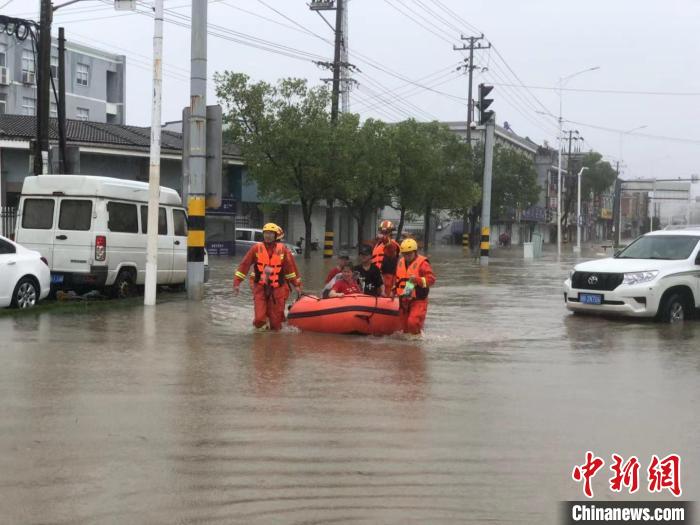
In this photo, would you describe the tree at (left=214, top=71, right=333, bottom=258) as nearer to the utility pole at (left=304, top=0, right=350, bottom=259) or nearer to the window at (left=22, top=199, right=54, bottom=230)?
the utility pole at (left=304, top=0, right=350, bottom=259)

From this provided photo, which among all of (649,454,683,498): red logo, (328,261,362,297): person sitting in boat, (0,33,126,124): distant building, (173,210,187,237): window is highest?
(0,33,126,124): distant building

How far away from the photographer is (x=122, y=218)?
54.4 ft

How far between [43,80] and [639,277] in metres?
13.8

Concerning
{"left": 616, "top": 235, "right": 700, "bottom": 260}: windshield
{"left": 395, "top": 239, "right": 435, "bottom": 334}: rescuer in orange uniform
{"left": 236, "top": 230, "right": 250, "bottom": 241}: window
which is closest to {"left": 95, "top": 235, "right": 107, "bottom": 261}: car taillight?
{"left": 395, "top": 239, "right": 435, "bottom": 334}: rescuer in orange uniform

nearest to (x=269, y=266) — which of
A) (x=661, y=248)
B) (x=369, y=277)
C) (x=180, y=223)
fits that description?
(x=369, y=277)

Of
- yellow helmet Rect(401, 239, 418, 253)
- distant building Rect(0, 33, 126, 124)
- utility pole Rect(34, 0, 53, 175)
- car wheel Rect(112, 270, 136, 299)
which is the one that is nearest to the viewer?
yellow helmet Rect(401, 239, 418, 253)

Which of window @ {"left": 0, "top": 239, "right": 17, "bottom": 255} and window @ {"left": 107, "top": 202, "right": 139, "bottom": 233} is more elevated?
window @ {"left": 107, "top": 202, "right": 139, "bottom": 233}

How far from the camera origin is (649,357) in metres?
11.0

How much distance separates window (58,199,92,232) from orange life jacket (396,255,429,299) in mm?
6552

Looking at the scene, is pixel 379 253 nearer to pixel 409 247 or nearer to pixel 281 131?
pixel 409 247

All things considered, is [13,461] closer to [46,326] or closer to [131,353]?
[131,353]

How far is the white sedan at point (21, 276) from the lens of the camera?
1386 centimetres

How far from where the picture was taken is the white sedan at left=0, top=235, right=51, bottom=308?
1386 centimetres

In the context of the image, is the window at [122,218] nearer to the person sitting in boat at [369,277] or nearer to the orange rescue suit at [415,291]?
the person sitting in boat at [369,277]
